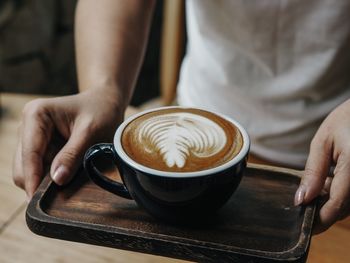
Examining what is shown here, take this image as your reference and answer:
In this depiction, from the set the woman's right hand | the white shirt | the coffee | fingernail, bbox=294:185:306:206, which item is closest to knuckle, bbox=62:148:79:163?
the woman's right hand

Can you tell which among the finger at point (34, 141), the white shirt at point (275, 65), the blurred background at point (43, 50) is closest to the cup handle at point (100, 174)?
the finger at point (34, 141)

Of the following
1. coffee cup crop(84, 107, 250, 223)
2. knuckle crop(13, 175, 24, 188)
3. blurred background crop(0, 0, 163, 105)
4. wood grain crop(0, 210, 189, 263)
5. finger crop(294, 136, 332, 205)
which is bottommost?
blurred background crop(0, 0, 163, 105)

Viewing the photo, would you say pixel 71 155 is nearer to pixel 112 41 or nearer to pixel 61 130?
pixel 61 130

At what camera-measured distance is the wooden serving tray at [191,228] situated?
1.87 ft

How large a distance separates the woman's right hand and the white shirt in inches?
10.8

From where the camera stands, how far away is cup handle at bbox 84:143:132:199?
0.61 meters

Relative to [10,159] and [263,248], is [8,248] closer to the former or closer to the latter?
[10,159]

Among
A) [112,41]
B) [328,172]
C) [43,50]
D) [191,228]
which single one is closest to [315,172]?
[328,172]

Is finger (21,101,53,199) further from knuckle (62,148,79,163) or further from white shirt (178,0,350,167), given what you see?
white shirt (178,0,350,167)

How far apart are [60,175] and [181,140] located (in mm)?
165

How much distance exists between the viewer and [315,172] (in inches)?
25.4

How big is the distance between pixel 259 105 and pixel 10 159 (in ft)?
1.49

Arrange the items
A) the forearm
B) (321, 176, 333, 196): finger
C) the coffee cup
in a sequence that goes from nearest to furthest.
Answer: the coffee cup, (321, 176, 333, 196): finger, the forearm

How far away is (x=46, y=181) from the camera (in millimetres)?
678
